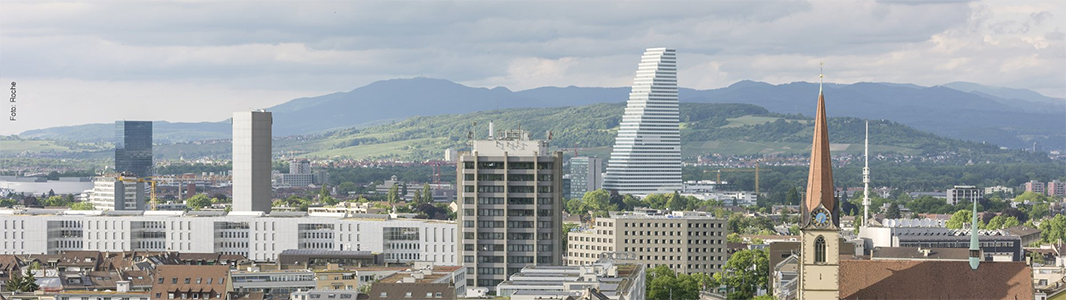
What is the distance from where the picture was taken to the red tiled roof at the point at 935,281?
90062 mm

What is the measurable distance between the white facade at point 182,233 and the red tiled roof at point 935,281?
71770 millimetres

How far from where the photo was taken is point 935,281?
90250 millimetres

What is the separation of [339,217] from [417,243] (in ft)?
57.6

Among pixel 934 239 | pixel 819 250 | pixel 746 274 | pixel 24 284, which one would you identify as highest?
pixel 819 250

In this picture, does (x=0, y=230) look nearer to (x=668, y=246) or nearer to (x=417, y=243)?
(x=417, y=243)

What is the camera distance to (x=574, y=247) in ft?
576

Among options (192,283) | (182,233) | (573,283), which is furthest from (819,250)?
(182,233)

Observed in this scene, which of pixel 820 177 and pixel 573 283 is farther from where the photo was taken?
pixel 573 283

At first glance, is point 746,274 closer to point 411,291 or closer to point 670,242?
point 670,242

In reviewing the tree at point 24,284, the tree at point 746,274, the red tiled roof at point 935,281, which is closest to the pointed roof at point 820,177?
the red tiled roof at point 935,281

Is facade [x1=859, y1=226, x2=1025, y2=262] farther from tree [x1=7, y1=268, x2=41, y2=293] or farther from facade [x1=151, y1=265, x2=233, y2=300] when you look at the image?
tree [x1=7, y1=268, x2=41, y2=293]

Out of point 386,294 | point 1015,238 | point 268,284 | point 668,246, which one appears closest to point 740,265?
point 668,246

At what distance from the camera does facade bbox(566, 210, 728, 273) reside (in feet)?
550

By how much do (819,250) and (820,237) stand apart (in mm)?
683
